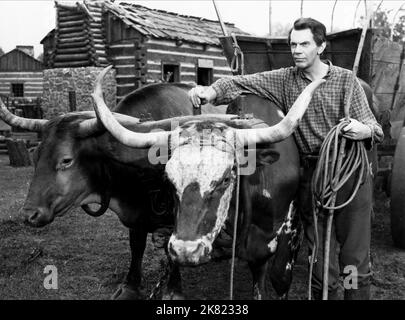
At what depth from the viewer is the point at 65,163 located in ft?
12.9

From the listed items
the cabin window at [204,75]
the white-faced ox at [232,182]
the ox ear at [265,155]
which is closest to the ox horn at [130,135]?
the white-faced ox at [232,182]

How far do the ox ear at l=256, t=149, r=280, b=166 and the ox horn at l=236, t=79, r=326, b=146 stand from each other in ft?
0.37

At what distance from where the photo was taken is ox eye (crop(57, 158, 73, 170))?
12.8 ft

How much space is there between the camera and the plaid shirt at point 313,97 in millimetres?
3484

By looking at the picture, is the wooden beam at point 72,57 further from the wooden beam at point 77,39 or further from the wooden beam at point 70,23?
the wooden beam at point 70,23

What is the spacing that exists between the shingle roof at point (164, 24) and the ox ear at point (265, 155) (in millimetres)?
14356

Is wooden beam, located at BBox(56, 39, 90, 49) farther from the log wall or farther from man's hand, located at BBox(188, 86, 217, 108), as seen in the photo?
man's hand, located at BBox(188, 86, 217, 108)

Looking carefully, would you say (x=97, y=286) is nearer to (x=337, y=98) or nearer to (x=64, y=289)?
(x=64, y=289)

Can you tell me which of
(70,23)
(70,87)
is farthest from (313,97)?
(70,23)

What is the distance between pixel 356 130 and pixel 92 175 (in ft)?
6.79

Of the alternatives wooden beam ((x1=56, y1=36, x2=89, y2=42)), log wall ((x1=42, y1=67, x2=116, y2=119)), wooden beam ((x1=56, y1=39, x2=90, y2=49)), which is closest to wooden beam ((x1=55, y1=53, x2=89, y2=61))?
wooden beam ((x1=56, y1=39, x2=90, y2=49))

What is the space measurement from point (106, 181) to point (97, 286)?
49.9 inches
